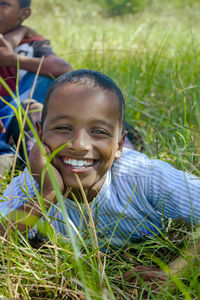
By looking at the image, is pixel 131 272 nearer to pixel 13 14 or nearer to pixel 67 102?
pixel 67 102

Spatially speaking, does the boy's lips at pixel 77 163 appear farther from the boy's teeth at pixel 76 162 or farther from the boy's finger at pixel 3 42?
the boy's finger at pixel 3 42

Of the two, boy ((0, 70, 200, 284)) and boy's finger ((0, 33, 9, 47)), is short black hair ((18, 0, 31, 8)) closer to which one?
boy's finger ((0, 33, 9, 47))

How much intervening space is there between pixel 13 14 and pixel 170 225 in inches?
73.4

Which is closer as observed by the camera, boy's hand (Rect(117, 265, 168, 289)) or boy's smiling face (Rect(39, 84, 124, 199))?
boy's hand (Rect(117, 265, 168, 289))

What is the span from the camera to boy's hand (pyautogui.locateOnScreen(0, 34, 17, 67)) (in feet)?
9.02

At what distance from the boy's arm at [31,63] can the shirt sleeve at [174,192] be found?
1.30m

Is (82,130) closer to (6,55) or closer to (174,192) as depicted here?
(174,192)

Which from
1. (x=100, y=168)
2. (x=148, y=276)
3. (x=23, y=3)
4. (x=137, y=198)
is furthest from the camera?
(x=23, y=3)

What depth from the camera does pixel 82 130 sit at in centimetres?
158

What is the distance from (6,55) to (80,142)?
4.75ft

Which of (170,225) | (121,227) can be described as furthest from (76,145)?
(170,225)

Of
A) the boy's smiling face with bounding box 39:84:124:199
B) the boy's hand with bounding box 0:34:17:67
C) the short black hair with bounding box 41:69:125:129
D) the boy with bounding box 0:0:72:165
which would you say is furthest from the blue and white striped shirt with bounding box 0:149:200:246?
the boy's hand with bounding box 0:34:17:67

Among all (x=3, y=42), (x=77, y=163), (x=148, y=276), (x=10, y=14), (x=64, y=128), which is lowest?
(x=148, y=276)

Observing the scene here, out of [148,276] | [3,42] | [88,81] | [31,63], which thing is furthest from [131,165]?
[3,42]
